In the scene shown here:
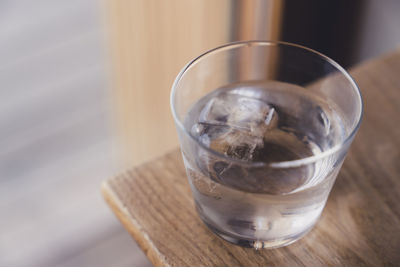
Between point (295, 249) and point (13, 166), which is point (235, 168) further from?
point (13, 166)

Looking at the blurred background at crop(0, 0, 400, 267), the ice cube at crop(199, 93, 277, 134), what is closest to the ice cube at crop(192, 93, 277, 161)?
the ice cube at crop(199, 93, 277, 134)

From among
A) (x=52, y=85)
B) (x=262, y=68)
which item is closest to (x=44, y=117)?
(x=52, y=85)

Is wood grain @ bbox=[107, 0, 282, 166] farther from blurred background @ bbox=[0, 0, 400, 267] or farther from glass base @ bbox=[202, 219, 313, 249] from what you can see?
glass base @ bbox=[202, 219, 313, 249]

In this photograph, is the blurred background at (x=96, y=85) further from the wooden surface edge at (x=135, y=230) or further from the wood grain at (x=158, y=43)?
the wooden surface edge at (x=135, y=230)

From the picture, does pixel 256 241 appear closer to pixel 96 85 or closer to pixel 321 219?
pixel 321 219

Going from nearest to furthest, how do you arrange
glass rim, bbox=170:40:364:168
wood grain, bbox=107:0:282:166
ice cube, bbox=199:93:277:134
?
glass rim, bbox=170:40:364:168 < ice cube, bbox=199:93:277:134 < wood grain, bbox=107:0:282:166

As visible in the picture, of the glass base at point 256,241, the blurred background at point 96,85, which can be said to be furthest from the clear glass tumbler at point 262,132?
the blurred background at point 96,85

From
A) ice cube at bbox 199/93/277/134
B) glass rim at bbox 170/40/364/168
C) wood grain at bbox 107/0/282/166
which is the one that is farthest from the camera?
wood grain at bbox 107/0/282/166

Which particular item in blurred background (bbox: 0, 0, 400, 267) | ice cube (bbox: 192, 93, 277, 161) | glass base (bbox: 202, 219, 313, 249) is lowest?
blurred background (bbox: 0, 0, 400, 267)
